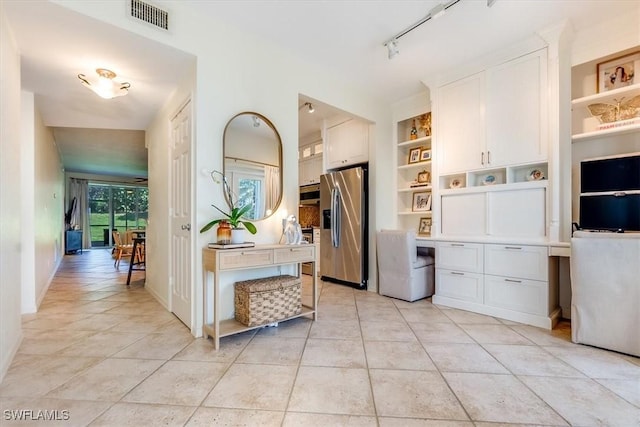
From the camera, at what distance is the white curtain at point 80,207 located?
29.9 ft

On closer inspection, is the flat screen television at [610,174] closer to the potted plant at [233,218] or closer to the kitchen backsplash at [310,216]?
the potted plant at [233,218]

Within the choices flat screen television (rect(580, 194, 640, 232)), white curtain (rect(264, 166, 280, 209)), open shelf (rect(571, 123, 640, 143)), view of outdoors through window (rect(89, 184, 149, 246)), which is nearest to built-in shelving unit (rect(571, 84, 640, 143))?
open shelf (rect(571, 123, 640, 143))

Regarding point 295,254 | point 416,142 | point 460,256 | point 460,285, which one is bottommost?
point 460,285

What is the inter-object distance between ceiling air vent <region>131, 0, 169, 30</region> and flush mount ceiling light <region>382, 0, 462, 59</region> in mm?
1960

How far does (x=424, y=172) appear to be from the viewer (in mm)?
4141

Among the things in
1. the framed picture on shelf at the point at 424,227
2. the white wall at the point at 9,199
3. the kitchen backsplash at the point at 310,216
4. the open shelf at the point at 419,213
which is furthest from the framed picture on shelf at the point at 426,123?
the white wall at the point at 9,199

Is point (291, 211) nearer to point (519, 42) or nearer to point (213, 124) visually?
point (213, 124)

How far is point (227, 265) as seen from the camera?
223 cm

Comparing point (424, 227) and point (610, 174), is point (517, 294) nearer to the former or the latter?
point (610, 174)

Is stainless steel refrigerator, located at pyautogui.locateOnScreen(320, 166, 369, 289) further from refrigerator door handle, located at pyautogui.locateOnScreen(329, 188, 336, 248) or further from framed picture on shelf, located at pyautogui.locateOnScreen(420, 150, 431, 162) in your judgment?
framed picture on shelf, located at pyautogui.locateOnScreen(420, 150, 431, 162)

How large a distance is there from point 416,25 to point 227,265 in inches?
105

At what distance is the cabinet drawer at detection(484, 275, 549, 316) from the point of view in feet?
8.82

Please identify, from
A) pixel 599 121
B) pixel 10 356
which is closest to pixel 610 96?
pixel 599 121

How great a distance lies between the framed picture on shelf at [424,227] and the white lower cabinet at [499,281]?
0.68 meters
